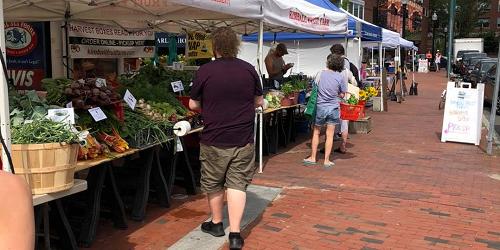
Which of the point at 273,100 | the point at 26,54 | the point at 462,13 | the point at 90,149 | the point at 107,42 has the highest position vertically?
the point at 462,13

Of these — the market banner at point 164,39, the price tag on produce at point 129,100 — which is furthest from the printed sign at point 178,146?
the market banner at point 164,39

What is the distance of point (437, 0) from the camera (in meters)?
63.0

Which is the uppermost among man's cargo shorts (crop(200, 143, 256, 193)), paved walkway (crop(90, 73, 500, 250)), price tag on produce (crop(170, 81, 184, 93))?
price tag on produce (crop(170, 81, 184, 93))

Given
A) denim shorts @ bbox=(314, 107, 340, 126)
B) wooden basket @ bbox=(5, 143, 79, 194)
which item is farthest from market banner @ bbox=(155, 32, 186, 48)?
wooden basket @ bbox=(5, 143, 79, 194)

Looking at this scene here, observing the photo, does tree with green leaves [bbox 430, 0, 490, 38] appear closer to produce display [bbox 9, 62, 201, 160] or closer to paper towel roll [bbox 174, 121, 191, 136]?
produce display [bbox 9, 62, 201, 160]

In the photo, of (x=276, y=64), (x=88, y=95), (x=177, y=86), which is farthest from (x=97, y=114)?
(x=276, y=64)

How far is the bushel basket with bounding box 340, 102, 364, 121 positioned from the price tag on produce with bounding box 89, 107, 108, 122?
14.2 ft

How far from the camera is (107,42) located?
9297 mm

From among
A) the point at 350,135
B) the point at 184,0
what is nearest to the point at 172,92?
the point at 184,0

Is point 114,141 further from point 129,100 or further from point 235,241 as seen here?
point 235,241

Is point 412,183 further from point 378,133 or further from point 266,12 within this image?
point 378,133

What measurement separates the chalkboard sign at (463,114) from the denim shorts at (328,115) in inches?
138

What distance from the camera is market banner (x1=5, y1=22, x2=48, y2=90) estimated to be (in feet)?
28.1

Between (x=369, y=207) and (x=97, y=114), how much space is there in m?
3.09
